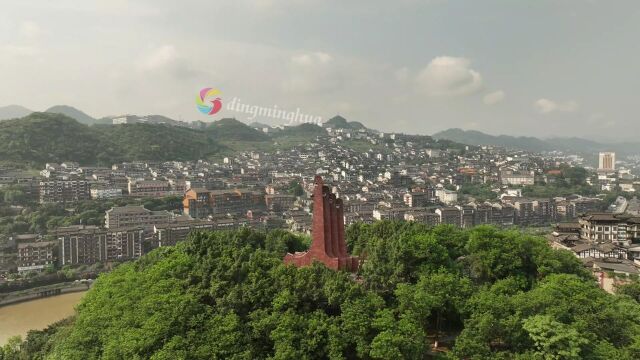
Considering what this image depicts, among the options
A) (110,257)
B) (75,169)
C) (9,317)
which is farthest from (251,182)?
(9,317)

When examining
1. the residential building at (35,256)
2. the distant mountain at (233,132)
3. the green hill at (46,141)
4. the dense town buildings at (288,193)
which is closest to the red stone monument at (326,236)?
the dense town buildings at (288,193)

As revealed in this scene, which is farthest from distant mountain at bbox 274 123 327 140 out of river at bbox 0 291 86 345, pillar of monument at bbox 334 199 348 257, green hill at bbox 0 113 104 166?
pillar of monument at bbox 334 199 348 257

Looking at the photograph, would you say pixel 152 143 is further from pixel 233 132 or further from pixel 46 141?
pixel 233 132

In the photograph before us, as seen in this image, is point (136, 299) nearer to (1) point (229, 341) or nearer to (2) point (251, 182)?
(1) point (229, 341)

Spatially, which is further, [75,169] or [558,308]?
[75,169]

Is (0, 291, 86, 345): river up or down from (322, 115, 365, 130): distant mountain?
down

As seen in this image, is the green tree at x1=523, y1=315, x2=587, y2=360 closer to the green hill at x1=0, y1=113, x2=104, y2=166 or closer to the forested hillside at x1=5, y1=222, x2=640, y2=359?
the forested hillside at x1=5, y1=222, x2=640, y2=359
